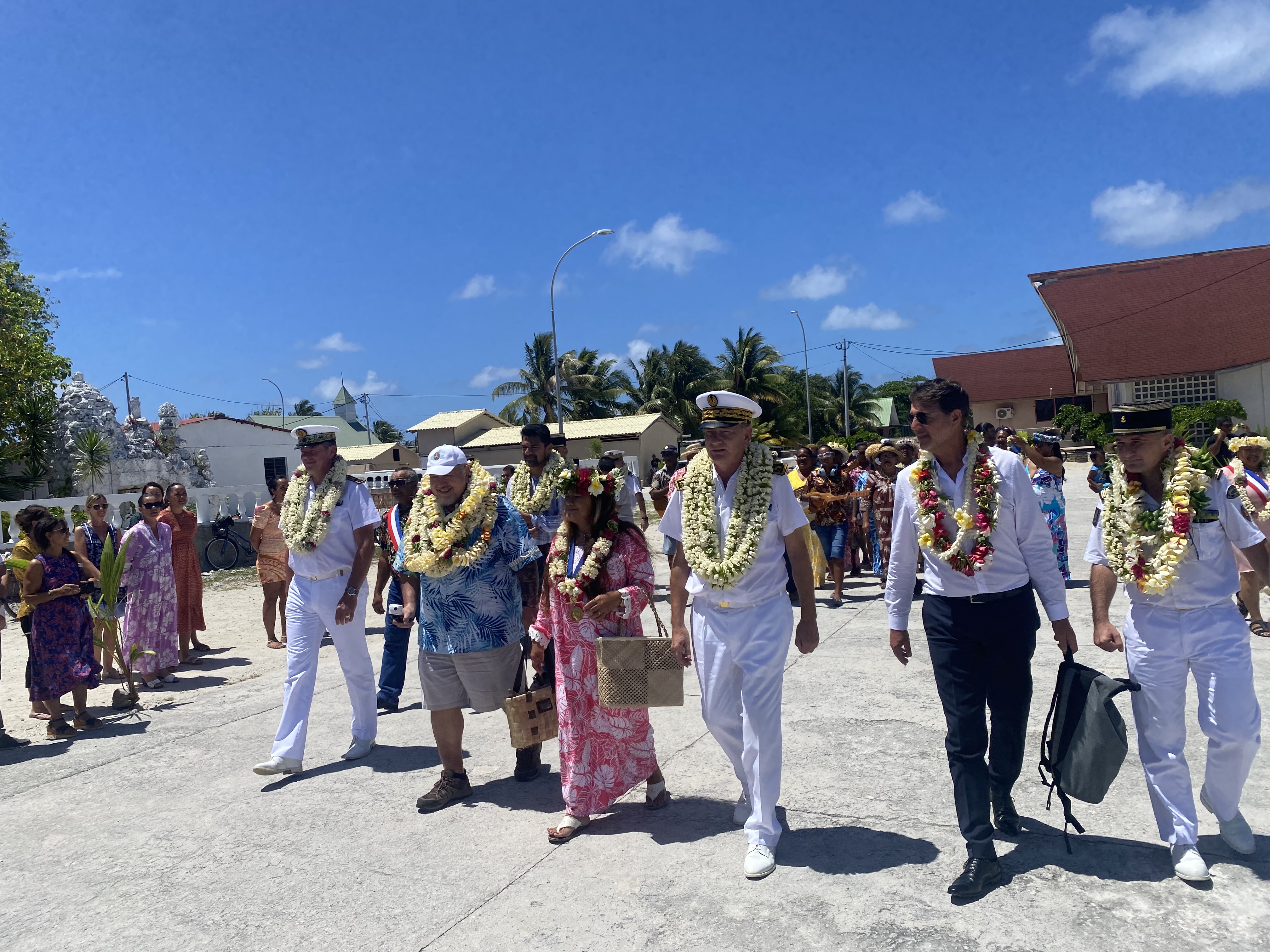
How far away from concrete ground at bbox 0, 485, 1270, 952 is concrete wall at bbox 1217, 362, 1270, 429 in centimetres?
3208

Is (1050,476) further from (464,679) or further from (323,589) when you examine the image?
(323,589)

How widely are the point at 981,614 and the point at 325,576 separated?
388 cm

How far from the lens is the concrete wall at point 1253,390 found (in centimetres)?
3312

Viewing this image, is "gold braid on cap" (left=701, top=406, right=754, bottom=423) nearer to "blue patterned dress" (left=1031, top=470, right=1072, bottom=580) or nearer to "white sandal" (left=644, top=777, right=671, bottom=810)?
"white sandal" (left=644, top=777, right=671, bottom=810)

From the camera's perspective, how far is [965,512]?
3873mm

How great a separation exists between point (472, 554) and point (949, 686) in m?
2.46

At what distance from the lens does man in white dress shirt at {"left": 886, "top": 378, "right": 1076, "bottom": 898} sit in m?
3.78

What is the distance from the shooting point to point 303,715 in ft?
18.9

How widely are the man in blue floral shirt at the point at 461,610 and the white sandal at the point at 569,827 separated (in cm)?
78

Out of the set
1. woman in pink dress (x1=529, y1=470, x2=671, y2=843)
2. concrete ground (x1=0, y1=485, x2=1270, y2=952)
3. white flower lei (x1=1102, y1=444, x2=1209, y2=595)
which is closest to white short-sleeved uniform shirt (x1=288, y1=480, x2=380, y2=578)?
concrete ground (x1=0, y1=485, x2=1270, y2=952)

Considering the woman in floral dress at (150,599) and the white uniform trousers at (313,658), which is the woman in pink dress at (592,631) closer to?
the white uniform trousers at (313,658)

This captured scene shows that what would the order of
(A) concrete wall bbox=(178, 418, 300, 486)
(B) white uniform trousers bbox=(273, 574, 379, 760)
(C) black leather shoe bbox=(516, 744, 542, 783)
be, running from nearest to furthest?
(C) black leather shoe bbox=(516, 744, 542, 783)
(B) white uniform trousers bbox=(273, 574, 379, 760)
(A) concrete wall bbox=(178, 418, 300, 486)

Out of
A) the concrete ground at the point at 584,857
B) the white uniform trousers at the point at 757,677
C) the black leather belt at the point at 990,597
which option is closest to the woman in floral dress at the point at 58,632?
the concrete ground at the point at 584,857

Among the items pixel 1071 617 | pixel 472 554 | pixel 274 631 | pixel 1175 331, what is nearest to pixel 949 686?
pixel 472 554
